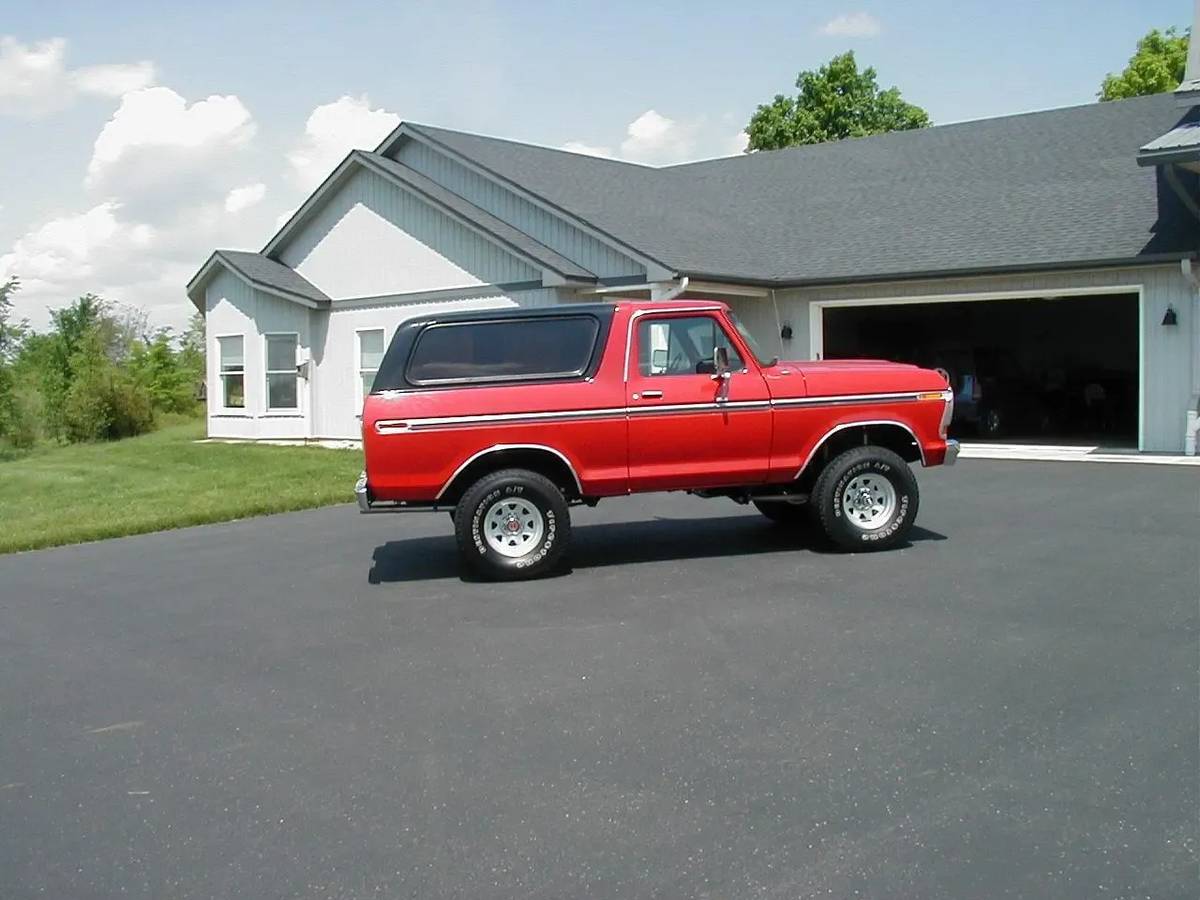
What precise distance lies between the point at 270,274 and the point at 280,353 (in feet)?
5.32

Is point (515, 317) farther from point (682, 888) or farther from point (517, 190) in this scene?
point (517, 190)

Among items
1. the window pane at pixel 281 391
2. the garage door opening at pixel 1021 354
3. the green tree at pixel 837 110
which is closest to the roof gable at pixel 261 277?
the window pane at pixel 281 391

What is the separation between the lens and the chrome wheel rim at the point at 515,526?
370 inches

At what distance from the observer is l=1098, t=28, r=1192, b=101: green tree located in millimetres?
42469

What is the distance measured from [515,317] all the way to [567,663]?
12.7 ft

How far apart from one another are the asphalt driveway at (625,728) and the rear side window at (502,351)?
170 cm

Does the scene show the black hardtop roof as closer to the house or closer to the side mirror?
the side mirror

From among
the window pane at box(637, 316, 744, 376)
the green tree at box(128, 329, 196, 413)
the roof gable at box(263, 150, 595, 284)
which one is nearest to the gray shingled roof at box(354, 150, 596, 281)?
the roof gable at box(263, 150, 595, 284)

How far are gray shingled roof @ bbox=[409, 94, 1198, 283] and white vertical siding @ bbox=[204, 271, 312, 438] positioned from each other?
480 centimetres

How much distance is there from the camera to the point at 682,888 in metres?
3.96

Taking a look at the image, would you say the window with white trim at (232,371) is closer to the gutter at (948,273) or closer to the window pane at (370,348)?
the window pane at (370,348)

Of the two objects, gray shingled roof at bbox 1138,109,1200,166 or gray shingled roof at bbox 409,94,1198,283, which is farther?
gray shingled roof at bbox 409,94,1198,283

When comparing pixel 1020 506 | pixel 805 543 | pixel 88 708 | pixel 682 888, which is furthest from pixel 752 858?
pixel 1020 506

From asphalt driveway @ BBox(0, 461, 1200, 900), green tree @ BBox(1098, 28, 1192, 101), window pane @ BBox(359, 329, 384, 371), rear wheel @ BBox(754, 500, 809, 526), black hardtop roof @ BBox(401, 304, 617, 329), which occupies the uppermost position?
green tree @ BBox(1098, 28, 1192, 101)
